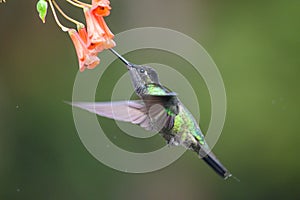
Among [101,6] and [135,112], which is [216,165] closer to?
[135,112]

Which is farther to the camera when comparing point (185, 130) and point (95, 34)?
point (185, 130)

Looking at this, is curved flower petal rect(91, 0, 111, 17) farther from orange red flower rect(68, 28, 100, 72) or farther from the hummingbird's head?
the hummingbird's head

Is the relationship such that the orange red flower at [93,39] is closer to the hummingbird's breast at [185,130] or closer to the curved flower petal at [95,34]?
the curved flower petal at [95,34]

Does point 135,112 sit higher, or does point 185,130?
point 135,112

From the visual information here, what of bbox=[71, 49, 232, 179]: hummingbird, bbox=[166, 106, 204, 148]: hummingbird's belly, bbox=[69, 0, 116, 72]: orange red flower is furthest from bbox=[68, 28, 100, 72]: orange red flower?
bbox=[166, 106, 204, 148]: hummingbird's belly

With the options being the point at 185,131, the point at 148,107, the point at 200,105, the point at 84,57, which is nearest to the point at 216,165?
the point at 185,131

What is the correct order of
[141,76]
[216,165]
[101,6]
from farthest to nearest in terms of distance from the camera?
[216,165] → [141,76] → [101,6]
